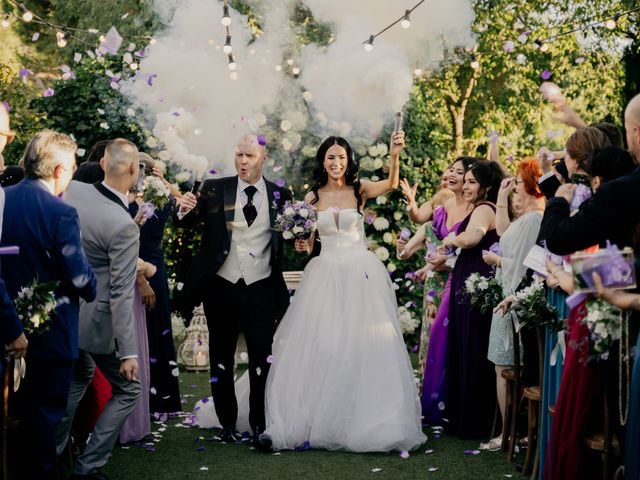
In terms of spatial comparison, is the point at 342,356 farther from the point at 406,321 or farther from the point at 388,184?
the point at 406,321

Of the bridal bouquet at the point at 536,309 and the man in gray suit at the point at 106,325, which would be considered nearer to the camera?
the bridal bouquet at the point at 536,309

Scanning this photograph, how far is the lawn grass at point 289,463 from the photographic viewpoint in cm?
528

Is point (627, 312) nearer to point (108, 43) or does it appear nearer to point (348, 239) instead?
point (348, 239)

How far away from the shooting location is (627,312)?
133 inches

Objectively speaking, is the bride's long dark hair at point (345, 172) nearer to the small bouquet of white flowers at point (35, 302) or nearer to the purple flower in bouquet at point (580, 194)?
the purple flower in bouquet at point (580, 194)

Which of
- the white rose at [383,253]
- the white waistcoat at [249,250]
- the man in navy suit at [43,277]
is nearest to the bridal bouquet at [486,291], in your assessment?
the white waistcoat at [249,250]

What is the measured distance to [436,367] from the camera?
22.9 feet

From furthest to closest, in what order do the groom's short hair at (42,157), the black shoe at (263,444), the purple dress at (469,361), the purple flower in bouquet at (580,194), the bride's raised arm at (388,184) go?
the bride's raised arm at (388,184) < the purple dress at (469,361) < the black shoe at (263,444) < the groom's short hair at (42,157) < the purple flower in bouquet at (580,194)

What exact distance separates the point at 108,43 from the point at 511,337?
4.02 meters

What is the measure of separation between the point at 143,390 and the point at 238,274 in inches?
44.6

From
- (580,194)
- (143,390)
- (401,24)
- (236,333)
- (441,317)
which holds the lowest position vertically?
(143,390)

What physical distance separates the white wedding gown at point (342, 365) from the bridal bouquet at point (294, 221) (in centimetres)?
43

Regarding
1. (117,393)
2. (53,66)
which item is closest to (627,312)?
(117,393)

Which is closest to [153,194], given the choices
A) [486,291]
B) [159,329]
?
[159,329]
